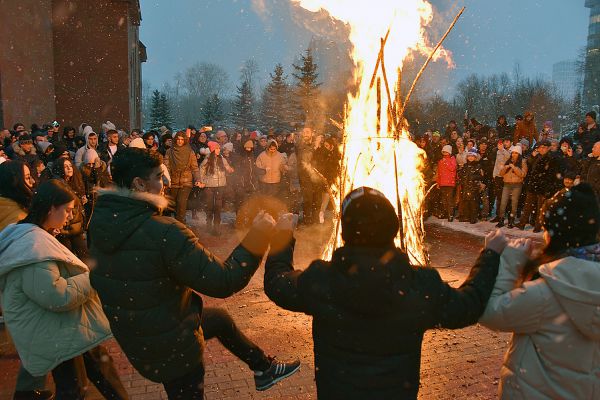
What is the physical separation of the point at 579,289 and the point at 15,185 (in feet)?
14.4

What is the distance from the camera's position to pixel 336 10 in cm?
637

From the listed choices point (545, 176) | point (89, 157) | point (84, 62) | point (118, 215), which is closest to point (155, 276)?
point (118, 215)

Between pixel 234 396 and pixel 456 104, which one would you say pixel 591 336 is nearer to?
pixel 234 396

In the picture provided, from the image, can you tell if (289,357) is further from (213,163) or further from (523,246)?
(213,163)

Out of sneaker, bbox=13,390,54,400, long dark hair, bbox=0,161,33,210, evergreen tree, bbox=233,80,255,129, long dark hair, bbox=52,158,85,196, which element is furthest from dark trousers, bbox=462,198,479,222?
evergreen tree, bbox=233,80,255,129

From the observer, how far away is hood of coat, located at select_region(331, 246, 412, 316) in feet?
7.04

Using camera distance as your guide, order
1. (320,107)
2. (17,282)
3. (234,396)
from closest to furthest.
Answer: (17,282) < (234,396) < (320,107)

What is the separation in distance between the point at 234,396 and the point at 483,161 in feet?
35.4

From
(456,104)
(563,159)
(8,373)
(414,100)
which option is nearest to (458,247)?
(563,159)

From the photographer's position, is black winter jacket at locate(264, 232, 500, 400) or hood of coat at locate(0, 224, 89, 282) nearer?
black winter jacket at locate(264, 232, 500, 400)

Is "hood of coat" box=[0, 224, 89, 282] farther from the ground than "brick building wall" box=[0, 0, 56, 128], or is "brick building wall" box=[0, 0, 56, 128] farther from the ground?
"brick building wall" box=[0, 0, 56, 128]

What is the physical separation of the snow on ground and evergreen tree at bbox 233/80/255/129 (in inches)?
1832

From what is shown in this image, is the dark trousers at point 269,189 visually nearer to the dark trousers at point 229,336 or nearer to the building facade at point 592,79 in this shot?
the dark trousers at point 229,336

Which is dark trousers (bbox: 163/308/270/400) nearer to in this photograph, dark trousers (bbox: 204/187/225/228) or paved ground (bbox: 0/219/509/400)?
paved ground (bbox: 0/219/509/400)
